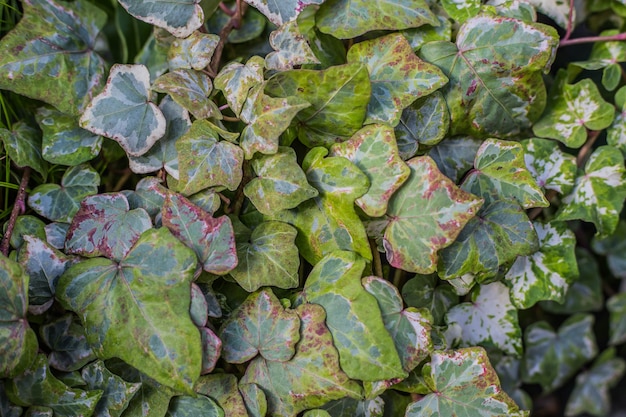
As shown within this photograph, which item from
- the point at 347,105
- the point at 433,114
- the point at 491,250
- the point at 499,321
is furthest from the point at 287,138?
the point at 499,321

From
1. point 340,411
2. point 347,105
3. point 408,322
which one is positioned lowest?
point 340,411

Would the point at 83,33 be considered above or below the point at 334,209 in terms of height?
above

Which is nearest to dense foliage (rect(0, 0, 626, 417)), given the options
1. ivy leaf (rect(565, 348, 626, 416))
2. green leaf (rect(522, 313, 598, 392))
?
green leaf (rect(522, 313, 598, 392))

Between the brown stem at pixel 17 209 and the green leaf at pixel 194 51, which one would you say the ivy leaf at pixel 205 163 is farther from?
the brown stem at pixel 17 209

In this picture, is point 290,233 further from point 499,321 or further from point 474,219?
point 499,321

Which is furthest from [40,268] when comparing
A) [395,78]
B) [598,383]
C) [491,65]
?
[598,383]

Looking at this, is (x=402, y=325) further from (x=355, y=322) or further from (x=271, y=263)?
(x=271, y=263)

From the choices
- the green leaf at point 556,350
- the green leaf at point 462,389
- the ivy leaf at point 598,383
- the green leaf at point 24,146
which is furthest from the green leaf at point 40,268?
the ivy leaf at point 598,383
